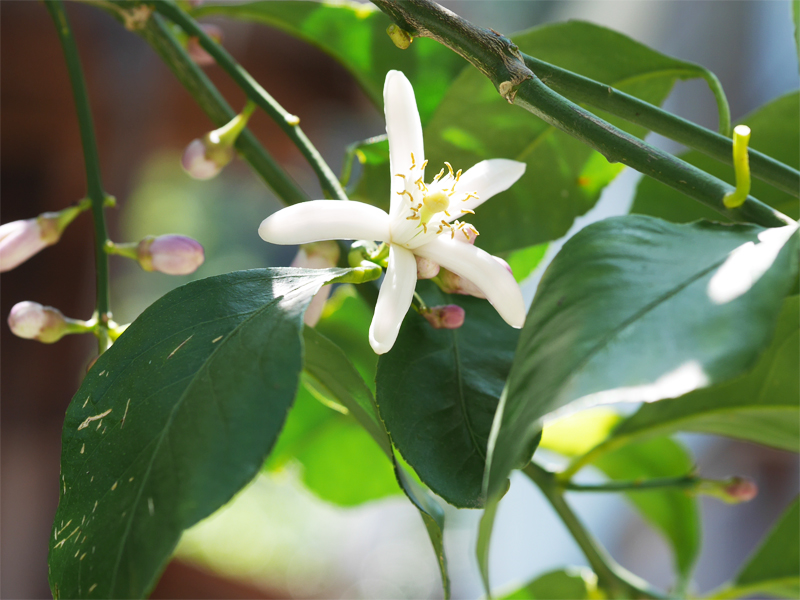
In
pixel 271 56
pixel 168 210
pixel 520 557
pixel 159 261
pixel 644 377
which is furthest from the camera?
pixel 168 210

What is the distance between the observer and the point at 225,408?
0.15 m

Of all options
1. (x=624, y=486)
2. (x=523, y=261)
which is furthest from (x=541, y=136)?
(x=624, y=486)

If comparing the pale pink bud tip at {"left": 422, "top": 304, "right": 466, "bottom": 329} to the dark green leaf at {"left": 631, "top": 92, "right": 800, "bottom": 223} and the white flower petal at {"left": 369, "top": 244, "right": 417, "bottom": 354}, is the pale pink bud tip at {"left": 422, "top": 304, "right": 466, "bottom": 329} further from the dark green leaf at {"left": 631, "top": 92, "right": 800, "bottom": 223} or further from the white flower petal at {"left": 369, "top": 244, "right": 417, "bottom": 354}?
the dark green leaf at {"left": 631, "top": 92, "right": 800, "bottom": 223}

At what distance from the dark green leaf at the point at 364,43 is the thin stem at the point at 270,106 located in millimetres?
79

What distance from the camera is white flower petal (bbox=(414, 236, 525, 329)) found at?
0.70 feet

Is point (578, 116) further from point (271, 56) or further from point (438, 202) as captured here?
point (271, 56)

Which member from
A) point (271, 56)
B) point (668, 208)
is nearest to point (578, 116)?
point (668, 208)

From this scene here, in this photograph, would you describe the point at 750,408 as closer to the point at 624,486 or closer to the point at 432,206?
the point at 624,486

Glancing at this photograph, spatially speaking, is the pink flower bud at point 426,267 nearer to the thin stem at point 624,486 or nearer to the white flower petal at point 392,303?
the white flower petal at point 392,303

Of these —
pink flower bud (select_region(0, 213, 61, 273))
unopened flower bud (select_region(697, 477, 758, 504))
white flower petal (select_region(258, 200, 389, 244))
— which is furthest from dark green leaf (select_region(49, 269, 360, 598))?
unopened flower bud (select_region(697, 477, 758, 504))

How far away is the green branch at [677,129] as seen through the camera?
0.19m

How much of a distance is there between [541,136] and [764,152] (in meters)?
0.11

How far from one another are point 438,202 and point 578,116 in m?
0.06

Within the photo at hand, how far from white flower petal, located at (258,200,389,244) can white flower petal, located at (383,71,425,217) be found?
11 mm
